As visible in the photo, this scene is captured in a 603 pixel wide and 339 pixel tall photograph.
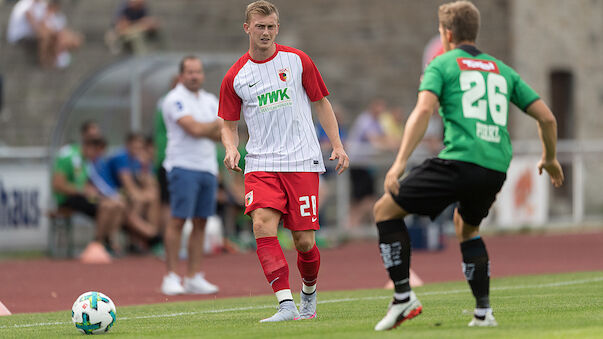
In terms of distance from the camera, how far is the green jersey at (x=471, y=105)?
284 inches

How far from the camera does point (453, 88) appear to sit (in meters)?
7.24

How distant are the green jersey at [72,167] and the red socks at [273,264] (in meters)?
10.2

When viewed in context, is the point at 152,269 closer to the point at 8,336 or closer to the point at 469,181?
the point at 8,336

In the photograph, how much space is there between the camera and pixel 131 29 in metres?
25.1

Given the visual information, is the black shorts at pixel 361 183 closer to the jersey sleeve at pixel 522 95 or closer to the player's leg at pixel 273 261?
the player's leg at pixel 273 261

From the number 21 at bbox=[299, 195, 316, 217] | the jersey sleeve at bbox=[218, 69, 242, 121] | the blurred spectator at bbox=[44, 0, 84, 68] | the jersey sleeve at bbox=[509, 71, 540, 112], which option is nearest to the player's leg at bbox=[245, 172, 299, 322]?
the number 21 at bbox=[299, 195, 316, 217]

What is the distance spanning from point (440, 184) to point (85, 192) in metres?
11.7

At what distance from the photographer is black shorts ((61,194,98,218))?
18.0m

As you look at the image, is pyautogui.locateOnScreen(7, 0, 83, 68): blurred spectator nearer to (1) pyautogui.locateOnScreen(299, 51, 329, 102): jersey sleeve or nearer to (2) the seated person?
Answer: (2) the seated person

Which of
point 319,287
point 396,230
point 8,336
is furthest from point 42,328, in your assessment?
point 319,287

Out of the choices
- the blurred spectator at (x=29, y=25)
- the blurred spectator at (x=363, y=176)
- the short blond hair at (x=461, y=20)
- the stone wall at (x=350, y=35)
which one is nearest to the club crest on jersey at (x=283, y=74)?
the short blond hair at (x=461, y=20)

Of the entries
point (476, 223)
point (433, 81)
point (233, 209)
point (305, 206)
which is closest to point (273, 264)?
point (305, 206)

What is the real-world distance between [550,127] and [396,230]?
1135mm

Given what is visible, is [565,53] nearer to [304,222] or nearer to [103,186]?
[103,186]
